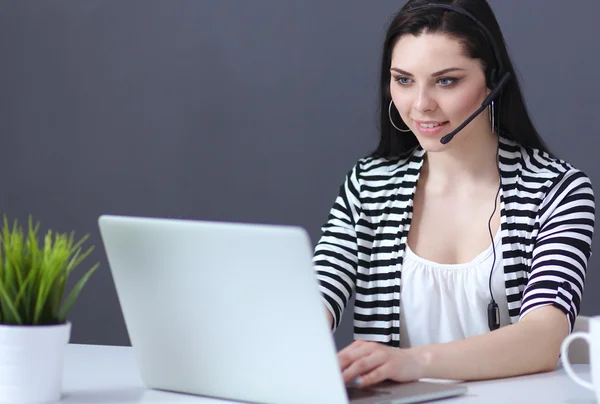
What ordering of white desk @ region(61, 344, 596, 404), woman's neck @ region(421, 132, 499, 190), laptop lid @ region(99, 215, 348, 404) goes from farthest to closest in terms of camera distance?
woman's neck @ region(421, 132, 499, 190), white desk @ region(61, 344, 596, 404), laptop lid @ region(99, 215, 348, 404)

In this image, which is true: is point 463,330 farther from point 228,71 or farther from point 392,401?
point 228,71

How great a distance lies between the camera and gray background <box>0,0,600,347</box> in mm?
3096

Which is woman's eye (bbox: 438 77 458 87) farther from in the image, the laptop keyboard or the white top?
the laptop keyboard

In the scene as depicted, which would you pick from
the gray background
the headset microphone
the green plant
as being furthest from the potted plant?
the gray background

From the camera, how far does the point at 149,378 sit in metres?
1.20

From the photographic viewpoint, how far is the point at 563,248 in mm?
1626

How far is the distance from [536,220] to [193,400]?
87cm

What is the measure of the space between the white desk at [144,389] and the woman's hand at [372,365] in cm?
9

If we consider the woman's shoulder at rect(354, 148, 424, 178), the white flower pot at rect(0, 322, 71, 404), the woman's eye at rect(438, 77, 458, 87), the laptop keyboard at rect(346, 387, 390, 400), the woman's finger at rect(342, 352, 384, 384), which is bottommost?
the laptop keyboard at rect(346, 387, 390, 400)

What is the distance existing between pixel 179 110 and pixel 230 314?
7.24 ft

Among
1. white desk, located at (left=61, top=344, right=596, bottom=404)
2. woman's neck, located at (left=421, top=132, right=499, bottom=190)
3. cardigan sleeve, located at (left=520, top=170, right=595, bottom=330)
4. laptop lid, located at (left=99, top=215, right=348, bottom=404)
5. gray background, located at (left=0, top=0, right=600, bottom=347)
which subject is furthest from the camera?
gray background, located at (left=0, top=0, right=600, bottom=347)

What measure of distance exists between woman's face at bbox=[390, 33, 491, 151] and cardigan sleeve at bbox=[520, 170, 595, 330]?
9.0 inches

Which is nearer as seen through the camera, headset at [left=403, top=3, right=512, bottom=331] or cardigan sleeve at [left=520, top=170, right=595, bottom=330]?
cardigan sleeve at [left=520, top=170, right=595, bottom=330]

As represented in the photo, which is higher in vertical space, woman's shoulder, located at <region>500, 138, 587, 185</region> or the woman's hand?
woman's shoulder, located at <region>500, 138, 587, 185</region>
